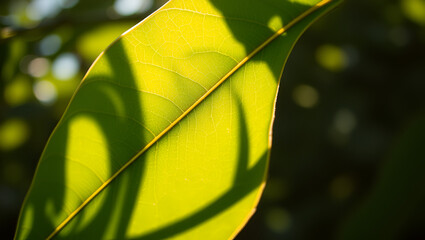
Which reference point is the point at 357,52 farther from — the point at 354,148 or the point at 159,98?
the point at 159,98

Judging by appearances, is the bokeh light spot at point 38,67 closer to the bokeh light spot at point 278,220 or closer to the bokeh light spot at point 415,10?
the bokeh light spot at point 278,220

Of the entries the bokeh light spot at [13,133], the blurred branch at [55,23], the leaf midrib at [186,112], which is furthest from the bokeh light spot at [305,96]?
the leaf midrib at [186,112]

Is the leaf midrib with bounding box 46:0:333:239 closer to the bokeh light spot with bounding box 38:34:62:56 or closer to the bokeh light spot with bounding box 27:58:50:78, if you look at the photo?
the bokeh light spot with bounding box 38:34:62:56

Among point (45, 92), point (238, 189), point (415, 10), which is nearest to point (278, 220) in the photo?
point (415, 10)

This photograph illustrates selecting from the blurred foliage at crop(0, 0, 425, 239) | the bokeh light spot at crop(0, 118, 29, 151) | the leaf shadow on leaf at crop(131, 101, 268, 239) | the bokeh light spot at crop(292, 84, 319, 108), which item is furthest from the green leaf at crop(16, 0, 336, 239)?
the bokeh light spot at crop(292, 84, 319, 108)

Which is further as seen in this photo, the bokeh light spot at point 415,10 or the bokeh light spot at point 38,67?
the bokeh light spot at point 38,67

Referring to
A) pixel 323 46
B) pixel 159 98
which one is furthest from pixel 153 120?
pixel 323 46
